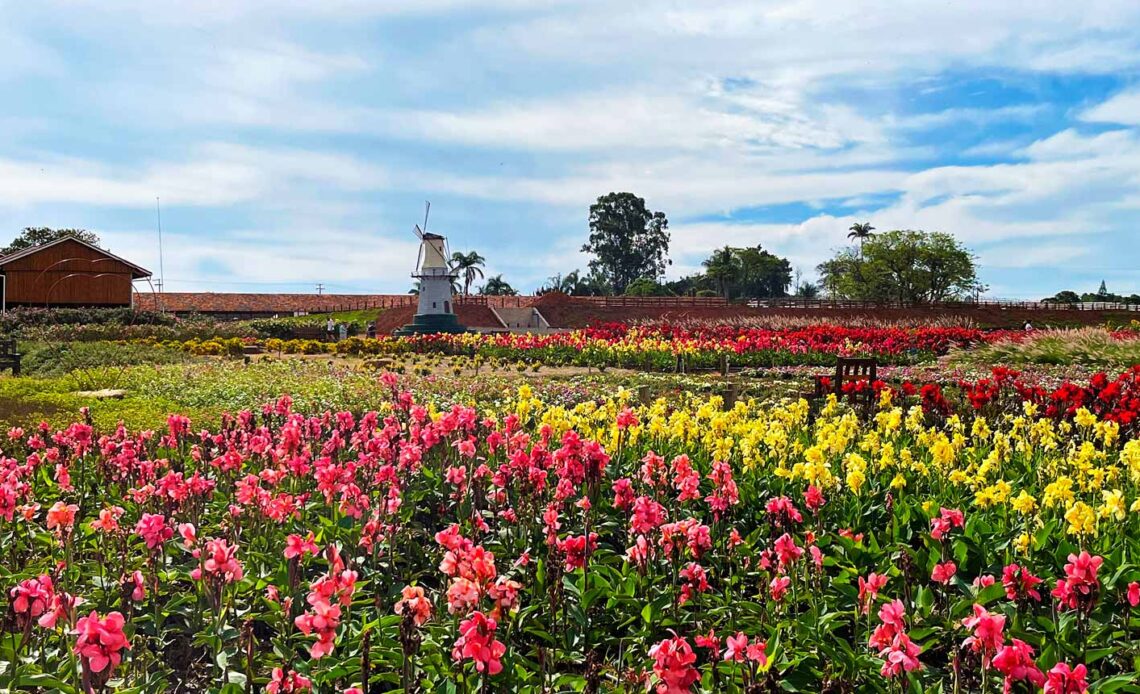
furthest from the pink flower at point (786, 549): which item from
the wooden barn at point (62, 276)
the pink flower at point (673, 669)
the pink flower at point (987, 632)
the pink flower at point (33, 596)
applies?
the wooden barn at point (62, 276)

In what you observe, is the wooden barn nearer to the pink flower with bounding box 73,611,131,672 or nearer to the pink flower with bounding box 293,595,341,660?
the pink flower with bounding box 73,611,131,672

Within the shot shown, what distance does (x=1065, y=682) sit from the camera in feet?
8.22

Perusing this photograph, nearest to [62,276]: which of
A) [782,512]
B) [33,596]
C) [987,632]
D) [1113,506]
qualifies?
[33,596]

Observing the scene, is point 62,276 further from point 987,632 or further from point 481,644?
point 987,632

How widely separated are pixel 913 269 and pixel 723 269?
2301 centimetres

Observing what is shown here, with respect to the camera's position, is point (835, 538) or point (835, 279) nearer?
point (835, 538)

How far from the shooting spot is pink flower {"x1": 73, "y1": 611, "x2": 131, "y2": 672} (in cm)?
274

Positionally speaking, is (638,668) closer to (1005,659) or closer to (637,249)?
(1005,659)

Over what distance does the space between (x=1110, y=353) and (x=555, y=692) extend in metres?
23.1

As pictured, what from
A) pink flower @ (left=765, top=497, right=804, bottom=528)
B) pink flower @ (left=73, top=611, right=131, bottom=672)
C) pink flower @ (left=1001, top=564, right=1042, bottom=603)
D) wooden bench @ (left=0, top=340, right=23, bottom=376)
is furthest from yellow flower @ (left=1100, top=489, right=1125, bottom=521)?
wooden bench @ (left=0, top=340, right=23, bottom=376)

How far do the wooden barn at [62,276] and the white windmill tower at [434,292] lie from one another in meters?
14.5

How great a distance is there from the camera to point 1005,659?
2.62 m

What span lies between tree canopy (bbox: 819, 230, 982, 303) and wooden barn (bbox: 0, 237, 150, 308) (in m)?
50.2

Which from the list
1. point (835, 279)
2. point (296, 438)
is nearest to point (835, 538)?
point (296, 438)
